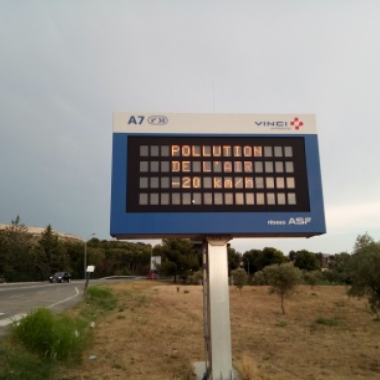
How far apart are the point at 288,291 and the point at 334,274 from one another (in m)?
31.0

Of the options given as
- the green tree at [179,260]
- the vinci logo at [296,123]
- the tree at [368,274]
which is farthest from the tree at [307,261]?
the vinci logo at [296,123]

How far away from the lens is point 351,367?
12.0 metres

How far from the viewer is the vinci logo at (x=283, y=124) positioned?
10422 millimetres

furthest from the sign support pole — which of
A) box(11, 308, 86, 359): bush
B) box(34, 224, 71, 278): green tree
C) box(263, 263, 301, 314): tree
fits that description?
box(34, 224, 71, 278): green tree

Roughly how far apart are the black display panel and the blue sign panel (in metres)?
0.02

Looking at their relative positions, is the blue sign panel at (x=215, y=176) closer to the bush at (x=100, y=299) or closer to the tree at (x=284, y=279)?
the bush at (x=100, y=299)

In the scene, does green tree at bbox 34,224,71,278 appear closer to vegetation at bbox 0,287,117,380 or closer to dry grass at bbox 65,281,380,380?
dry grass at bbox 65,281,380,380

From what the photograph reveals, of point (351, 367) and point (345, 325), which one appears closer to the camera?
point (351, 367)

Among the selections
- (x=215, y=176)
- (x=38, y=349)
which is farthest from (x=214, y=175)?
(x=38, y=349)

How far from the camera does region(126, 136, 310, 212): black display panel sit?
9.71 meters

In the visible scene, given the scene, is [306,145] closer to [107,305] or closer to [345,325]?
[345,325]

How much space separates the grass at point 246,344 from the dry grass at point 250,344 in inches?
1.0

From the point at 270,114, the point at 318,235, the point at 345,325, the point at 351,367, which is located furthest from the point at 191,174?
the point at 345,325

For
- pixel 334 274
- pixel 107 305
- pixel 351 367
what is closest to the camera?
pixel 351 367
